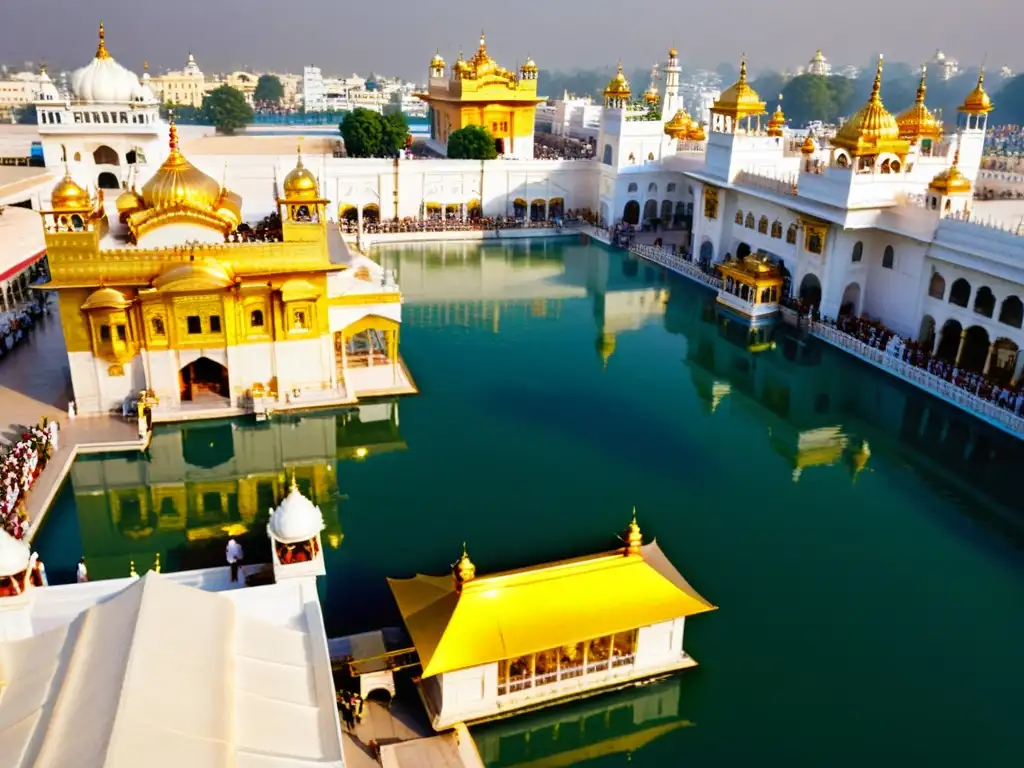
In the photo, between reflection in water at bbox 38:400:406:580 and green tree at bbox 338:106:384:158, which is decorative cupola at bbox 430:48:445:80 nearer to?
green tree at bbox 338:106:384:158

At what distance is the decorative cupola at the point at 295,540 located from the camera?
9.33 metres

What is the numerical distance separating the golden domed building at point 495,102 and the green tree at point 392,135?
2.42m

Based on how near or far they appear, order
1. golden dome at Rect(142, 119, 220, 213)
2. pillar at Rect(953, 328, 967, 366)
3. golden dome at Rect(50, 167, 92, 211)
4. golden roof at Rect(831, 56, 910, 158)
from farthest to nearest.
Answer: golden roof at Rect(831, 56, 910, 158), pillar at Rect(953, 328, 967, 366), golden dome at Rect(142, 119, 220, 213), golden dome at Rect(50, 167, 92, 211)

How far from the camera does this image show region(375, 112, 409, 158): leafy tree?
134ft

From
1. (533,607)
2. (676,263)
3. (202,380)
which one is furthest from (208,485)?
(676,263)

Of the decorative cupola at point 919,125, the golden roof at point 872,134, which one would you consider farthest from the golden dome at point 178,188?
the decorative cupola at point 919,125

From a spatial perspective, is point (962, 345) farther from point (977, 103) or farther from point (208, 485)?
point (208, 485)

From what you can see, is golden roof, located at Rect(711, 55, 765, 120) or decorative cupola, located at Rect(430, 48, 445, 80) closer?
golden roof, located at Rect(711, 55, 765, 120)

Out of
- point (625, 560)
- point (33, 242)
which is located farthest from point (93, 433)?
point (33, 242)

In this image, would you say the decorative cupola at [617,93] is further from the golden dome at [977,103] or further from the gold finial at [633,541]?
the gold finial at [633,541]

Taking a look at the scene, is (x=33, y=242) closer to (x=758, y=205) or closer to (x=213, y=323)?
(x=213, y=323)

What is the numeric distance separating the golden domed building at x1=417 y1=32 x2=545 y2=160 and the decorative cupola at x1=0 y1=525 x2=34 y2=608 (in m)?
33.8

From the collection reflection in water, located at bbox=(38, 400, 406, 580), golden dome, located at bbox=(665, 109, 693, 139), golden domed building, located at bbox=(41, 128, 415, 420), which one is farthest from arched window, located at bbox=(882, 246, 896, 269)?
golden dome, located at bbox=(665, 109, 693, 139)

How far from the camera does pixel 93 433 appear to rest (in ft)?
54.1
